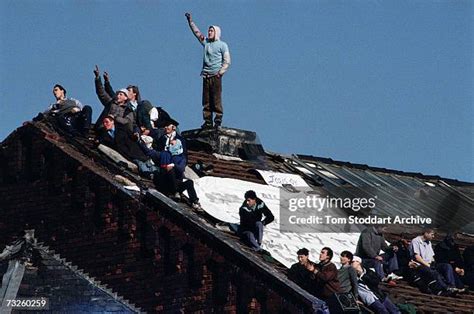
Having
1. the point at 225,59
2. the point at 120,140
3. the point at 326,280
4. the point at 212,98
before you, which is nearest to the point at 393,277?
the point at 326,280

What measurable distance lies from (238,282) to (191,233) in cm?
181

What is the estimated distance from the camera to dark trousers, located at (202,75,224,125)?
185 ft

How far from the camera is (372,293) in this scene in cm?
4575

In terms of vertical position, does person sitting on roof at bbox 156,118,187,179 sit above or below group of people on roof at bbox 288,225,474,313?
above

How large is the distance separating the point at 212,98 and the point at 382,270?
948cm

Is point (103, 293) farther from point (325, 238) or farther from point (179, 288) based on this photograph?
point (325, 238)

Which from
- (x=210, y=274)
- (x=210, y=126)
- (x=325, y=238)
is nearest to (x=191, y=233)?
(x=210, y=274)

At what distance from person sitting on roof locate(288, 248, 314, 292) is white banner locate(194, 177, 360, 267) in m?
1.92

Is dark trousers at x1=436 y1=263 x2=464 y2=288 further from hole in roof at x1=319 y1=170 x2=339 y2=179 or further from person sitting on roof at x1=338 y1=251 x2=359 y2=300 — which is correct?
hole in roof at x1=319 y1=170 x2=339 y2=179

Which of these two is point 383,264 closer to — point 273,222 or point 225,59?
point 273,222

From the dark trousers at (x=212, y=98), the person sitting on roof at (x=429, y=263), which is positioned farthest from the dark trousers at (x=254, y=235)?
the dark trousers at (x=212, y=98)

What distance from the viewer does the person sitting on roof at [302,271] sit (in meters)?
44.7

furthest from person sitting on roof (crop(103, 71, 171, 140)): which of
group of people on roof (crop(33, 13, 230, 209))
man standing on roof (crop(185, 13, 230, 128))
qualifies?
man standing on roof (crop(185, 13, 230, 128))

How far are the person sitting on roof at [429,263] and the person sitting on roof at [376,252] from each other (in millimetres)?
481
